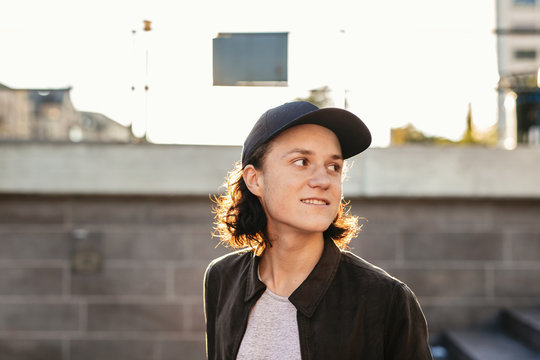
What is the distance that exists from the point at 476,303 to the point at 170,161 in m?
3.12

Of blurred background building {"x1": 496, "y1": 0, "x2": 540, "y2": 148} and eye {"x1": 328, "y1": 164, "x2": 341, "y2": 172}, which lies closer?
eye {"x1": 328, "y1": 164, "x2": 341, "y2": 172}

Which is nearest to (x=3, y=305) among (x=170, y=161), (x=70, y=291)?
(x=70, y=291)

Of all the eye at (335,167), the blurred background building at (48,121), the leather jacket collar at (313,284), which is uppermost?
the blurred background building at (48,121)

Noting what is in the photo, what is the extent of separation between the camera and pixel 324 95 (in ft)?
15.0

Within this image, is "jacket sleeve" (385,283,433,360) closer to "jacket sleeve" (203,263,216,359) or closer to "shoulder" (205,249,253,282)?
"shoulder" (205,249,253,282)

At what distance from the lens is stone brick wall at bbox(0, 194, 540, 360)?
4.29 m

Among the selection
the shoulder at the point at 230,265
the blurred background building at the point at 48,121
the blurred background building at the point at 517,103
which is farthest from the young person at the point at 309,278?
the blurred background building at the point at 517,103

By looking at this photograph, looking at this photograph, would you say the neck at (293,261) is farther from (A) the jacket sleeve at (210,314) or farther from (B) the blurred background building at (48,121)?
(B) the blurred background building at (48,121)

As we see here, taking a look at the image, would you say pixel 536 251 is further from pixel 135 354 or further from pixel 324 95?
pixel 135 354

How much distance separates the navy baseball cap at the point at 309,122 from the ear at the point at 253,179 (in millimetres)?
53

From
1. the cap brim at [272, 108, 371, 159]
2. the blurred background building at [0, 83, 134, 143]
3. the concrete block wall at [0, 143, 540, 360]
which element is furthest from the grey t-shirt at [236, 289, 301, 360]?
the blurred background building at [0, 83, 134, 143]

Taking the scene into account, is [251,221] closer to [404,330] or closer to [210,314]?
[210,314]

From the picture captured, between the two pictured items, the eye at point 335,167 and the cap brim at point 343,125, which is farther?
Answer: the eye at point 335,167

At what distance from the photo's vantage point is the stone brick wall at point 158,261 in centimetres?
429
